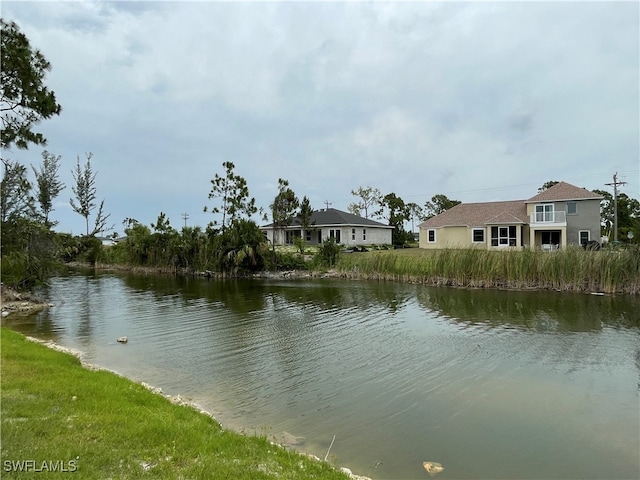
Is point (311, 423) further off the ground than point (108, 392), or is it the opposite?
point (108, 392)

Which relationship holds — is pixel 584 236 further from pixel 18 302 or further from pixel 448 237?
pixel 18 302

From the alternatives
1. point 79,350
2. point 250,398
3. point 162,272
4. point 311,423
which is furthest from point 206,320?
point 162,272

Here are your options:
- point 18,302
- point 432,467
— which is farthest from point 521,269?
point 18,302

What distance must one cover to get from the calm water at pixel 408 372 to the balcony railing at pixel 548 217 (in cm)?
1807

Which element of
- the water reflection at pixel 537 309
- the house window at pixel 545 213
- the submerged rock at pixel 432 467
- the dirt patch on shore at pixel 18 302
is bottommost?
the submerged rock at pixel 432 467

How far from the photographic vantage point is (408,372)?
28.2 ft

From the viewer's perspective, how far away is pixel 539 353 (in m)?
9.91

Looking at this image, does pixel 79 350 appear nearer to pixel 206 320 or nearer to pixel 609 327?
pixel 206 320

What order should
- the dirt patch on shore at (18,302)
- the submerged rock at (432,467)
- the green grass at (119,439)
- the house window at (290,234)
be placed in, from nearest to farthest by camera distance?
1. the green grass at (119,439)
2. the submerged rock at (432,467)
3. the dirt patch on shore at (18,302)
4. the house window at (290,234)

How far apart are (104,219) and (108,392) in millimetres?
46455

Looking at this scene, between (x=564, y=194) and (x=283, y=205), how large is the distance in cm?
2375

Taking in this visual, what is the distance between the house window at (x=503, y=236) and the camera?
35812 millimetres

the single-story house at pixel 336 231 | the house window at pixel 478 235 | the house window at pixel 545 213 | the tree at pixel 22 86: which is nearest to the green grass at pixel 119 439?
the tree at pixel 22 86

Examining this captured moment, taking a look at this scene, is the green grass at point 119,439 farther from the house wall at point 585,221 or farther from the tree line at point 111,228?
the house wall at point 585,221
